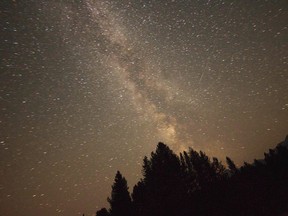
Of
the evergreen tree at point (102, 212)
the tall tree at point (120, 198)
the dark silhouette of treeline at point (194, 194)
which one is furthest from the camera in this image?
the evergreen tree at point (102, 212)

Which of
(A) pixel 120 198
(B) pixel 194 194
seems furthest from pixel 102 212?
(B) pixel 194 194

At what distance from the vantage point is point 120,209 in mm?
35781

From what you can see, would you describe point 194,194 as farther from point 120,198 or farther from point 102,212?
point 102,212

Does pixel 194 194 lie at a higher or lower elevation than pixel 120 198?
Answer: lower

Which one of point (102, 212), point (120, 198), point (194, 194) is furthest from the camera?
point (102, 212)

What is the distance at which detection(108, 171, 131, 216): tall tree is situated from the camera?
35562 millimetres

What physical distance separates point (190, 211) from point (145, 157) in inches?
565

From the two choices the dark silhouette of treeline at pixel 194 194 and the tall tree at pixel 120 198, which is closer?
the dark silhouette of treeline at pixel 194 194

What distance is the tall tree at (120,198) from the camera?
3556 cm

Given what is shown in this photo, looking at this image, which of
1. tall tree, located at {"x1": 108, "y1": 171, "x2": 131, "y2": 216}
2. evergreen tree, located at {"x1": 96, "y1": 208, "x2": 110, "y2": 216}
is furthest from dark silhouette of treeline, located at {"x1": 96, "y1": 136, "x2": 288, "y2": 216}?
evergreen tree, located at {"x1": 96, "y1": 208, "x2": 110, "y2": 216}

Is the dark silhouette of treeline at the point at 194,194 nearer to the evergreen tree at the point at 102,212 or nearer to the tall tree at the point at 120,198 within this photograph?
the tall tree at the point at 120,198

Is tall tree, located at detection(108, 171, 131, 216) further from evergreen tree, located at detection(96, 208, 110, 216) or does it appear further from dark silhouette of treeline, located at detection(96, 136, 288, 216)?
evergreen tree, located at detection(96, 208, 110, 216)

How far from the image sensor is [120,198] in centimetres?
3766

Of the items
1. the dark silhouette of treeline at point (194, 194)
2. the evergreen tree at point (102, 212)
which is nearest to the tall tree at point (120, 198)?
the dark silhouette of treeline at point (194, 194)
